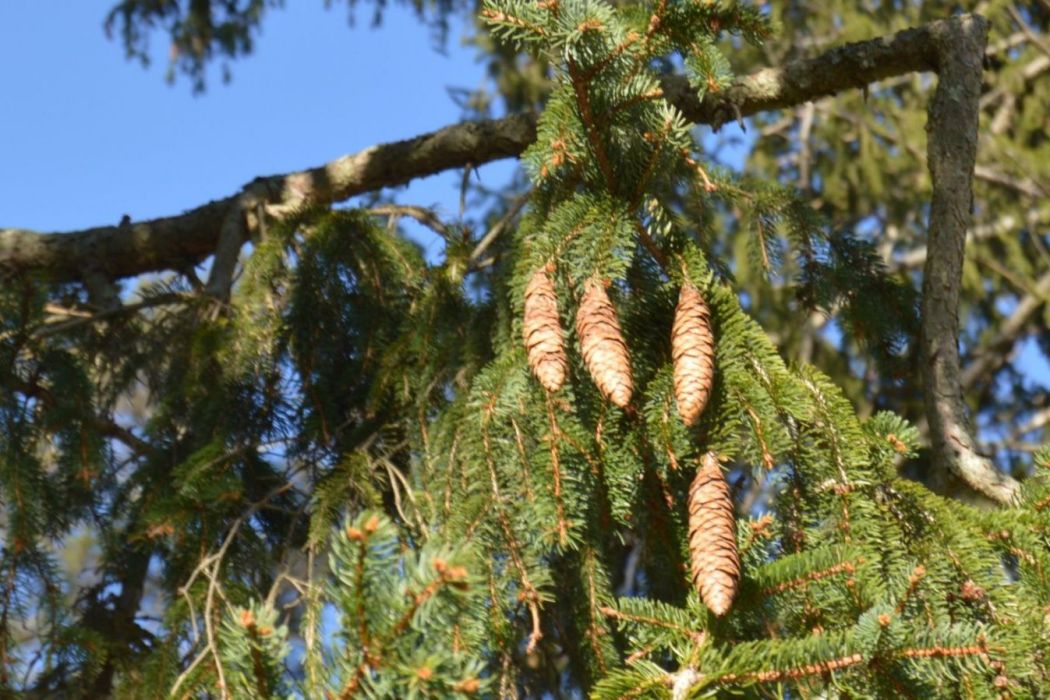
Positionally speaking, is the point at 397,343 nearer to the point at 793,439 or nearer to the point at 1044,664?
the point at 793,439

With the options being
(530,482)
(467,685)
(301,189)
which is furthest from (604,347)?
(301,189)

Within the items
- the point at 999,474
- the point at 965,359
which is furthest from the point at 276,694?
the point at 965,359

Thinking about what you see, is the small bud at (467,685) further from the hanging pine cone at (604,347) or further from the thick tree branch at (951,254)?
the thick tree branch at (951,254)

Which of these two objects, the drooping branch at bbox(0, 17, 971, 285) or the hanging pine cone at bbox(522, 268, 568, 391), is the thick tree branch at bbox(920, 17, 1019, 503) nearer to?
the drooping branch at bbox(0, 17, 971, 285)

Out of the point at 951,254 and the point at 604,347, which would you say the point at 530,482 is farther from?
the point at 951,254

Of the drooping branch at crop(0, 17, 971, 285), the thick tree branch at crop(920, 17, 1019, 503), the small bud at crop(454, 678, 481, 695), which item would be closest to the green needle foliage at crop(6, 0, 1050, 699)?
the small bud at crop(454, 678, 481, 695)

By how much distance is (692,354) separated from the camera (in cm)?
183

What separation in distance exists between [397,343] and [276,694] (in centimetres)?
136

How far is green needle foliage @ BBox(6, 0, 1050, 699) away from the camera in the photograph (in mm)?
1624

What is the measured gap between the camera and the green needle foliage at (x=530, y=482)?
1.62 m

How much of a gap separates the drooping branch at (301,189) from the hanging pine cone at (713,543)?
4.90ft

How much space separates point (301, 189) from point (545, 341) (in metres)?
1.95

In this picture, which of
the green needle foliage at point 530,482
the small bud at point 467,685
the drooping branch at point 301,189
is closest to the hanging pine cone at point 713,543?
the green needle foliage at point 530,482

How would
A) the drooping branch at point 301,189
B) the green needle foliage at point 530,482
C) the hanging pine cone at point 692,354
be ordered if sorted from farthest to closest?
the drooping branch at point 301,189
the hanging pine cone at point 692,354
the green needle foliage at point 530,482
